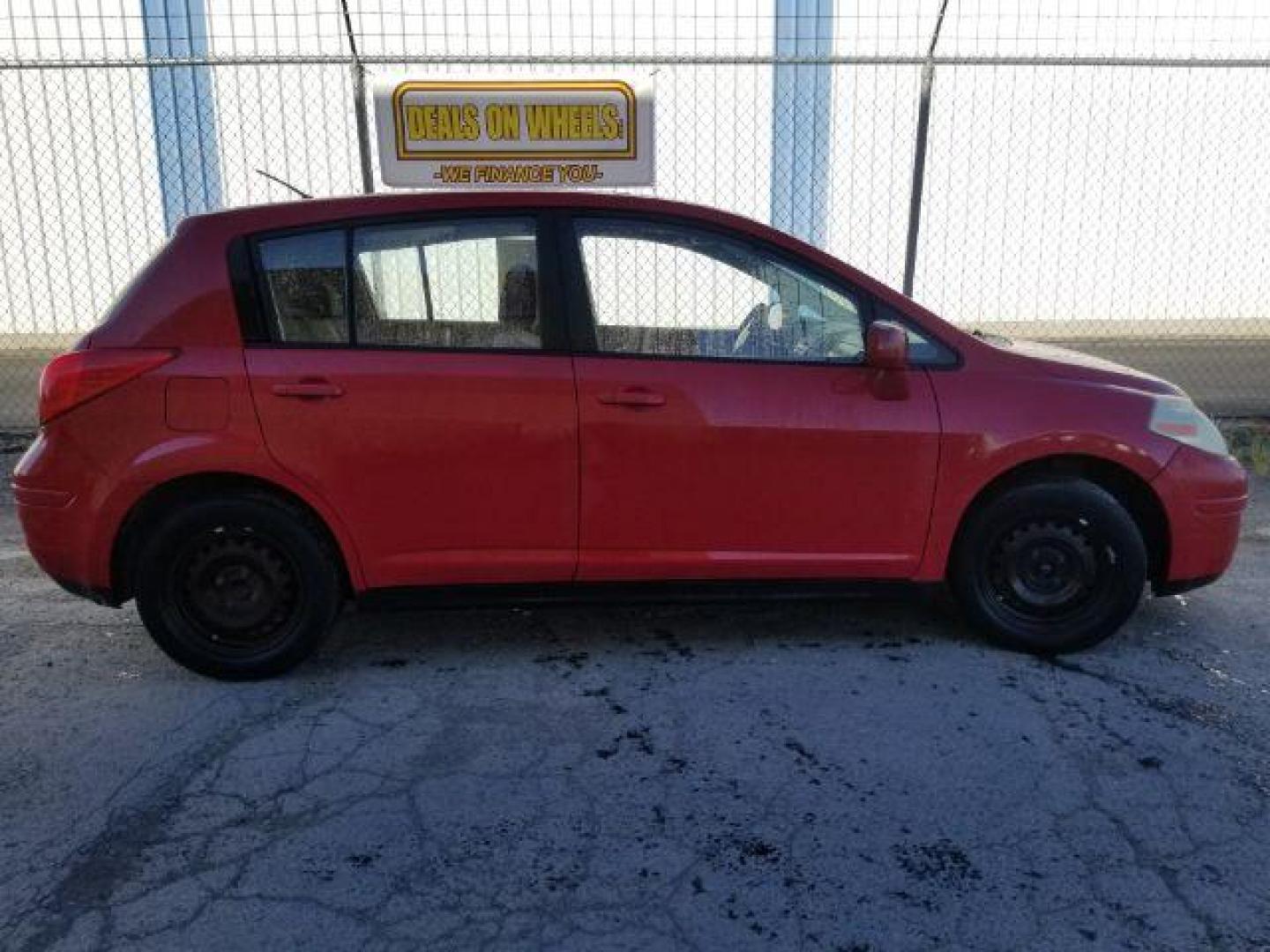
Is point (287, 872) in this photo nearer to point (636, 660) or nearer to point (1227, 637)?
point (636, 660)

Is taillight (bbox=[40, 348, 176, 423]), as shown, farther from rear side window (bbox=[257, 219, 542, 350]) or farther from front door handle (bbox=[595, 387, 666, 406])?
front door handle (bbox=[595, 387, 666, 406])

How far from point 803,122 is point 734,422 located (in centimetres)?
537

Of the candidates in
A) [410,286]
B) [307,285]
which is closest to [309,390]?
[307,285]

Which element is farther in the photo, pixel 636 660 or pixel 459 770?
pixel 636 660

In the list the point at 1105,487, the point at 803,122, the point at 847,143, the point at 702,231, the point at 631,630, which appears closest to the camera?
the point at 702,231

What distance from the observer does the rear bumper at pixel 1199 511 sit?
358 centimetres

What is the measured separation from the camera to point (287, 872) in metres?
2.43

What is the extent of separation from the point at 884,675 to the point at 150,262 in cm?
291

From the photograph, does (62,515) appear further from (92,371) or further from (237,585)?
(237,585)

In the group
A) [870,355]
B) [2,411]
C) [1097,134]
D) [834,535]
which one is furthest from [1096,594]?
[2,411]

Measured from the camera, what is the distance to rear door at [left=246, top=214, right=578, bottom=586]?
3.34m

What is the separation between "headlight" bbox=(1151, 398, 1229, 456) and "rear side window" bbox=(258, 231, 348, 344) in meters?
2.89

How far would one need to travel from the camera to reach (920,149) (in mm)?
6145

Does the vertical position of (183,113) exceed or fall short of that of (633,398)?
it exceeds it
